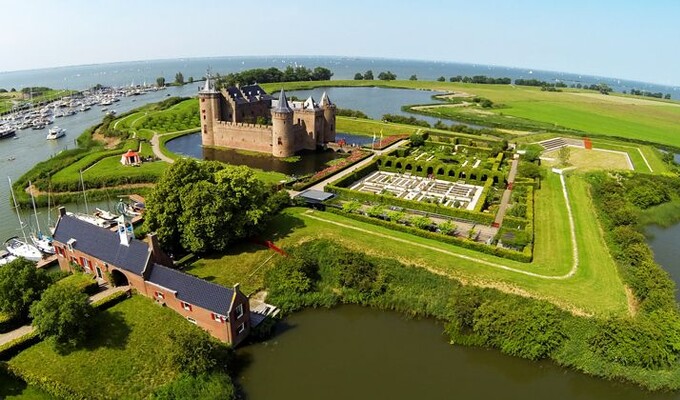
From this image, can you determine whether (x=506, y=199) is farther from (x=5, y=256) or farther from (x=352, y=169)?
(x=5, y=256)

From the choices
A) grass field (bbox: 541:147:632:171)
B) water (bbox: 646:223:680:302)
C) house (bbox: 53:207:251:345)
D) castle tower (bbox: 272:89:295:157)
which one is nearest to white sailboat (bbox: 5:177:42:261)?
house (bbox: 53:207:251:345)

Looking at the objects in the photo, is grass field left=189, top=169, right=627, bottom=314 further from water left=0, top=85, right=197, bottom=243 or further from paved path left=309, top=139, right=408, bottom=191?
water left=0, top=85, right=197, bottom=243

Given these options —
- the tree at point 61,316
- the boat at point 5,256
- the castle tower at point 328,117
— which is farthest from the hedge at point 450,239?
the castle tower at point 328,117

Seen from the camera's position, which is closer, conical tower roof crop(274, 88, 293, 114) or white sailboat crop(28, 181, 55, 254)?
white sailboat crop(28, 181, 55, 254)

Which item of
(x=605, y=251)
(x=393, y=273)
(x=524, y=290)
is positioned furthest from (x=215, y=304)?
(x=605, y=251)

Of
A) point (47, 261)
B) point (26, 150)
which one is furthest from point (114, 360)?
point (26, 150)

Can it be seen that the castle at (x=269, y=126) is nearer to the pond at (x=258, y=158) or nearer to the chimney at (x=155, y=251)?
the pond at (x=258, y=158)
